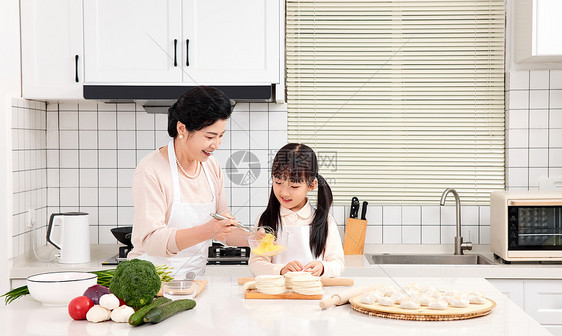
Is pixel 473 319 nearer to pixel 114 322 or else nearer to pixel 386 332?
pixel 386 332

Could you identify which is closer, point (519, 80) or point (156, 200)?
point (156, 200)

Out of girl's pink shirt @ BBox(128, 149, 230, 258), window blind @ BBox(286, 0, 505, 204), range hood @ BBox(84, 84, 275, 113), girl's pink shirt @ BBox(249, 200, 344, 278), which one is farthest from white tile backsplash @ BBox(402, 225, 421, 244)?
girl's pink shirt @ BBox(128, 149, 230, 258)

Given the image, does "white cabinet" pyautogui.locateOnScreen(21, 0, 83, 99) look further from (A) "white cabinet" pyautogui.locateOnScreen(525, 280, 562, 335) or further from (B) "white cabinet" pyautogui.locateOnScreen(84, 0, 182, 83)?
(A) "white cabinet" pyautogui.locateOnScreen(525, 280, 562, 335)

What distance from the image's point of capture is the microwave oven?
107 inches

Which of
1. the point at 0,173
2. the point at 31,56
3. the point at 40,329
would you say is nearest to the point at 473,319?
the point at 40,329

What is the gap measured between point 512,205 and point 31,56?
2381 millimetres

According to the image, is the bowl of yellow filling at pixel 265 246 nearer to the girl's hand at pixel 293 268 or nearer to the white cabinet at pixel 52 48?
the girl's hand at pixel 293 268

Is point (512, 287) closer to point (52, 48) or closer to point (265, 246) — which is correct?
point (265, 246)

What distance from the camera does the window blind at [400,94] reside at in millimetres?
3189

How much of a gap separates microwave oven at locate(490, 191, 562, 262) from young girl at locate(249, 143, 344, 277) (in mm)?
1052

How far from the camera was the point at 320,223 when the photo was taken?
209cm

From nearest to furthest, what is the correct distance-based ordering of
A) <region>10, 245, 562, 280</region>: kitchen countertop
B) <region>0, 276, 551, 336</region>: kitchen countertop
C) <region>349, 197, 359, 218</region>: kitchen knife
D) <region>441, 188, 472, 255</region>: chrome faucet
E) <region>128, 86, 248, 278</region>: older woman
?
1. <region>0, 276, 551, 336</region>: kitchen countertop
2. <region>128, 86, 248, 278</region>: older woman
3. <region>10, 245, 562, 280</region>: kitchen countertop
4. <region>441, 188, 472, 255</region>: chrome faucet
5. <region>349, 197, 359, 218</region>: kitchen knife

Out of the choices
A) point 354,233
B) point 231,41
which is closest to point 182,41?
point 231,41

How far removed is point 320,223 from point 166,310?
811mm
